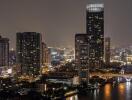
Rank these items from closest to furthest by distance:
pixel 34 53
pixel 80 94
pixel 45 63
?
1. pixel 80 94
2. pixel 34 53
3. pixel 45 63

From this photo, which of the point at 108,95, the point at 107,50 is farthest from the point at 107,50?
the point at 108,95

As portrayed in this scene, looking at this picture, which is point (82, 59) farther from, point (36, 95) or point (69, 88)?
point (36, 95)

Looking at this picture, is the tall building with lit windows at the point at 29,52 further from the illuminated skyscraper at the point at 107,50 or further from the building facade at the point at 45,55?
the illuminated skyscraper at the point at 107,50

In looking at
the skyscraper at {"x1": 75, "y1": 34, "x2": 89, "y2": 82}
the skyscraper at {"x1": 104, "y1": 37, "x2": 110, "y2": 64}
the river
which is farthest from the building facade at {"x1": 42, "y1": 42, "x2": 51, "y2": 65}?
the river

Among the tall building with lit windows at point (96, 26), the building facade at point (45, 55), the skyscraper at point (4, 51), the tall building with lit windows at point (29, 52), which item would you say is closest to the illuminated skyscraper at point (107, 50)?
the tall building with lit windows at point (96, 26)

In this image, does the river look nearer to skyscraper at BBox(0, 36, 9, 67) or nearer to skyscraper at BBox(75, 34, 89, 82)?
skyscraper at BBox(75, 34, 89, 82)

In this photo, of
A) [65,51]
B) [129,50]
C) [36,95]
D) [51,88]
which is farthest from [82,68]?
[129,50]
